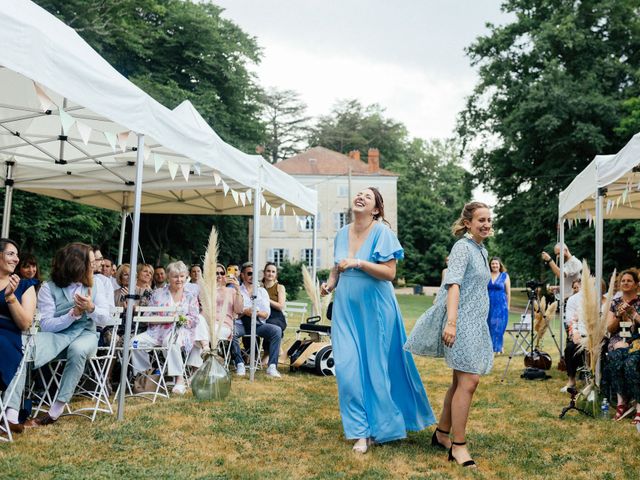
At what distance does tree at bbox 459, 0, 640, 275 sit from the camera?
23938mm

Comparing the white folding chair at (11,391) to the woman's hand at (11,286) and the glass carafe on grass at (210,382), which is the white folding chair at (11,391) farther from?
the glass carafe on grass at (210,382)

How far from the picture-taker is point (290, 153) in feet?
186

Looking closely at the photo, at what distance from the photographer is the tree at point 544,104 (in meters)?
23.9

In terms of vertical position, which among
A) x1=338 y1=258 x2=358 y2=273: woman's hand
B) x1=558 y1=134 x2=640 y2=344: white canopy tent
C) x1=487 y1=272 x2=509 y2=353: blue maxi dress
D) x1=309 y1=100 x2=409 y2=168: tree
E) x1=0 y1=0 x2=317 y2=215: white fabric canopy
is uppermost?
x1=309 y1=100 x2=409 y2=168: tree

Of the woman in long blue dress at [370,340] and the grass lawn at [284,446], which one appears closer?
the grass lawn at [284,446]

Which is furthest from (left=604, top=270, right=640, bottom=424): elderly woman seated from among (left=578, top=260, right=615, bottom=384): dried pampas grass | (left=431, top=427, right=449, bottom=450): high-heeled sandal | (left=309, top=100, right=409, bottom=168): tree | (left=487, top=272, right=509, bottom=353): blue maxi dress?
(left=309, top=100, right=409, bottom=168): tree

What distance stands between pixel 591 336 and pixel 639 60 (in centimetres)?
2360

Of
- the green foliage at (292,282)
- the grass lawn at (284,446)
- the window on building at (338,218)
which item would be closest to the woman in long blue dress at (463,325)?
the grass lawn at (284,446)

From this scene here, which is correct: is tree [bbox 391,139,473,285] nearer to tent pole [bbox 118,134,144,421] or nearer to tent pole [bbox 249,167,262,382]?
tent pole [bbox 249,167,262,382]

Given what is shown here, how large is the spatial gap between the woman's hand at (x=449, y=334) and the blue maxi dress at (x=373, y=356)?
644mm

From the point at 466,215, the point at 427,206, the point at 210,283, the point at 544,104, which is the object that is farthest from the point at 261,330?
the point at 427,206

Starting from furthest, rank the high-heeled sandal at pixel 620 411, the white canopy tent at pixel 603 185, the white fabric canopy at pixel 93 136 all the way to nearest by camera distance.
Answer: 1. the white canopy tent at pixel 603 185
2. the high-heeled sandal at pixel 620 411
3. the white fabric canopy at pixel 93 136

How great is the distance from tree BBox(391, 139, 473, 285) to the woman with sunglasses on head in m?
43.0

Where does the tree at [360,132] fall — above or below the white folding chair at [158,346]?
above
